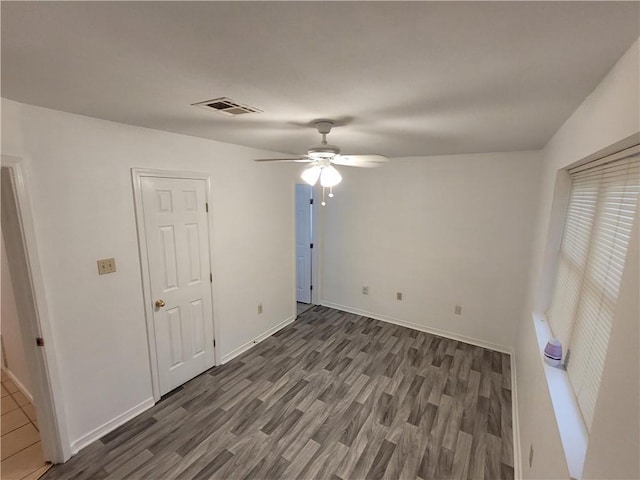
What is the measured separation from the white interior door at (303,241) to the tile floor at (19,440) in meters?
3.41

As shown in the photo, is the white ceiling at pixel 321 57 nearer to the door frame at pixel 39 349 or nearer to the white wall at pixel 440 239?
the door frame at pixel 39 349

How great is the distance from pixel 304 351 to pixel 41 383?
236 cm

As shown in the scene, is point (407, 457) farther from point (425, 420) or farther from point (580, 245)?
point (580, 245)

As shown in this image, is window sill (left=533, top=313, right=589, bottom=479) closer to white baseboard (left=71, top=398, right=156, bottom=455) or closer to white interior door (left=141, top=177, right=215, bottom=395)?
white interior door (left=141, top=177, right=215, bottom=395)

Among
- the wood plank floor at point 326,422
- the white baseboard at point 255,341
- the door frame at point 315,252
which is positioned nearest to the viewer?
the wood plank floor at point 326,422

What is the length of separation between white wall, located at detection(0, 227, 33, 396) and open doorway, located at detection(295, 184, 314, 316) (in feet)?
10.1

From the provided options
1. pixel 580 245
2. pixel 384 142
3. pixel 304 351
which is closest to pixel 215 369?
pixel 304 351

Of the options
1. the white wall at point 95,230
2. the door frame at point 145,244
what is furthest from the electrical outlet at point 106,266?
the door frame at point 145,244

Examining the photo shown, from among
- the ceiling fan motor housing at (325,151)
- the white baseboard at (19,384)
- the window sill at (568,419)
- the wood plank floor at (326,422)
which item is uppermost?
the ceiling fan motor housing at (325,151)

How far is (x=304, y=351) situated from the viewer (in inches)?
142

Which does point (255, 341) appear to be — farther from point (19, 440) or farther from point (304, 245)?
point (19, 440)

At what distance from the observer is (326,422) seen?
2.50 metres

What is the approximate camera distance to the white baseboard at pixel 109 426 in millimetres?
2197

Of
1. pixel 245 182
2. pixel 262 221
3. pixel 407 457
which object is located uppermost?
pixel 245 182
